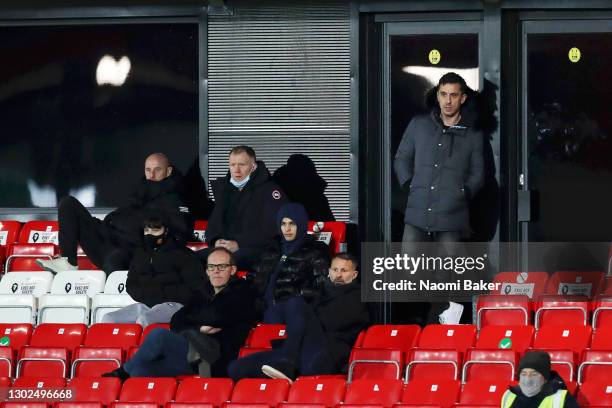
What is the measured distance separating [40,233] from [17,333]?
2061 mm

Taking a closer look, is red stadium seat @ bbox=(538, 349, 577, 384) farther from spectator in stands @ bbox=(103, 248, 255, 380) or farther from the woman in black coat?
spectator in stands @ bbox=(103, 248, 255, 380)

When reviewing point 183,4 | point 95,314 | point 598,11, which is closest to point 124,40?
point 183,4

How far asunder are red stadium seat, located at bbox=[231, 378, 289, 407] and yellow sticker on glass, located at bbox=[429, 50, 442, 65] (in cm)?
421

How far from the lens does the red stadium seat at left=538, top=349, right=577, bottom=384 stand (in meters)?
11.2

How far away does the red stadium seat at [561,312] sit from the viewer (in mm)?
12281

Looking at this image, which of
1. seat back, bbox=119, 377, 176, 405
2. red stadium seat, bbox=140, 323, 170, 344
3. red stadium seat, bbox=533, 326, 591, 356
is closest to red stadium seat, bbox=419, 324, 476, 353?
red stadium seat, bbox=533, 326, 591, 356

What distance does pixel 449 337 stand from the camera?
12.1m

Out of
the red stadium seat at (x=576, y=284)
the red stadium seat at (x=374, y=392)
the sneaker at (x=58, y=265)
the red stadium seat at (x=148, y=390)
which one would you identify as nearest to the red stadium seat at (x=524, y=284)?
the red stadium seat at (x=576, y=284)

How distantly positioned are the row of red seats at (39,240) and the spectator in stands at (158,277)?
945 mm

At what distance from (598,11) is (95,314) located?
4886mm

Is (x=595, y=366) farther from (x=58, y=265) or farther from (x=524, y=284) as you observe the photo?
(x=58, y=265)

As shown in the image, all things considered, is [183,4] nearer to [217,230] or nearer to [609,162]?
[217,230]

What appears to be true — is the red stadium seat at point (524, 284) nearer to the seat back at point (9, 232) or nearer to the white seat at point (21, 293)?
the white seat at point (21, 293)

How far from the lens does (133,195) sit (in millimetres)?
14297
